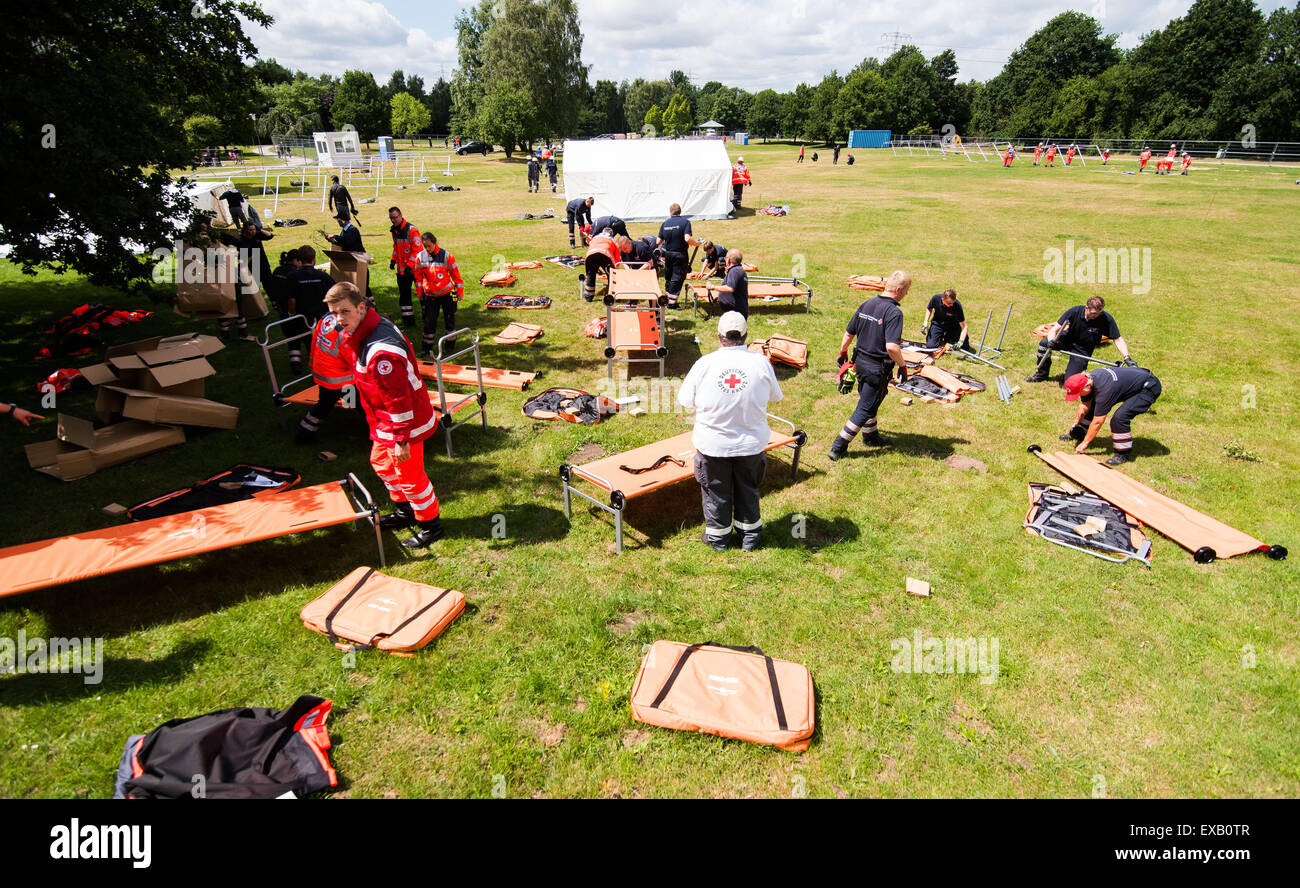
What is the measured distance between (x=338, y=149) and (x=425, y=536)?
5314cm

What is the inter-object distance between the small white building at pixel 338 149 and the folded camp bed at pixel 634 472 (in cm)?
3462

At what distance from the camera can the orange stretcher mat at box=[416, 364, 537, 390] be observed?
31.2 ft

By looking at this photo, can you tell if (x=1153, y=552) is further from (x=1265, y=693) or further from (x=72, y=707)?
(x=72, y=707)

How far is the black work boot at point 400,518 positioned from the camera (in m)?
5.98

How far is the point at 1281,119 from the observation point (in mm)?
48281

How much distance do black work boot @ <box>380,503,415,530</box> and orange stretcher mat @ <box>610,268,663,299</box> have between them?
17.0ft

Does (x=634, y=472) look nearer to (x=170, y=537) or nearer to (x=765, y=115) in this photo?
(x=170, y=537)

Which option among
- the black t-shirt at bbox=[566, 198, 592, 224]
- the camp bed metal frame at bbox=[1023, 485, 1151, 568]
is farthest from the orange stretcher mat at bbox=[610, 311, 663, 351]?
the black t-shirt at bbox=[566, 198, 592, 224]

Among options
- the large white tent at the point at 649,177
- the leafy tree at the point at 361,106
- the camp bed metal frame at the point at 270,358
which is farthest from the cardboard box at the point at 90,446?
the leafy tree at the point at 361,106

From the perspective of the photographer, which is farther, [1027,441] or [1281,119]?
[1281,119]

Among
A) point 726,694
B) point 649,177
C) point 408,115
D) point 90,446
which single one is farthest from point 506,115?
→ point 726,694

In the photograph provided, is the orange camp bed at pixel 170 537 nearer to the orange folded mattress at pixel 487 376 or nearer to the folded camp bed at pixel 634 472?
the folded camp bed at pixel 634 472
